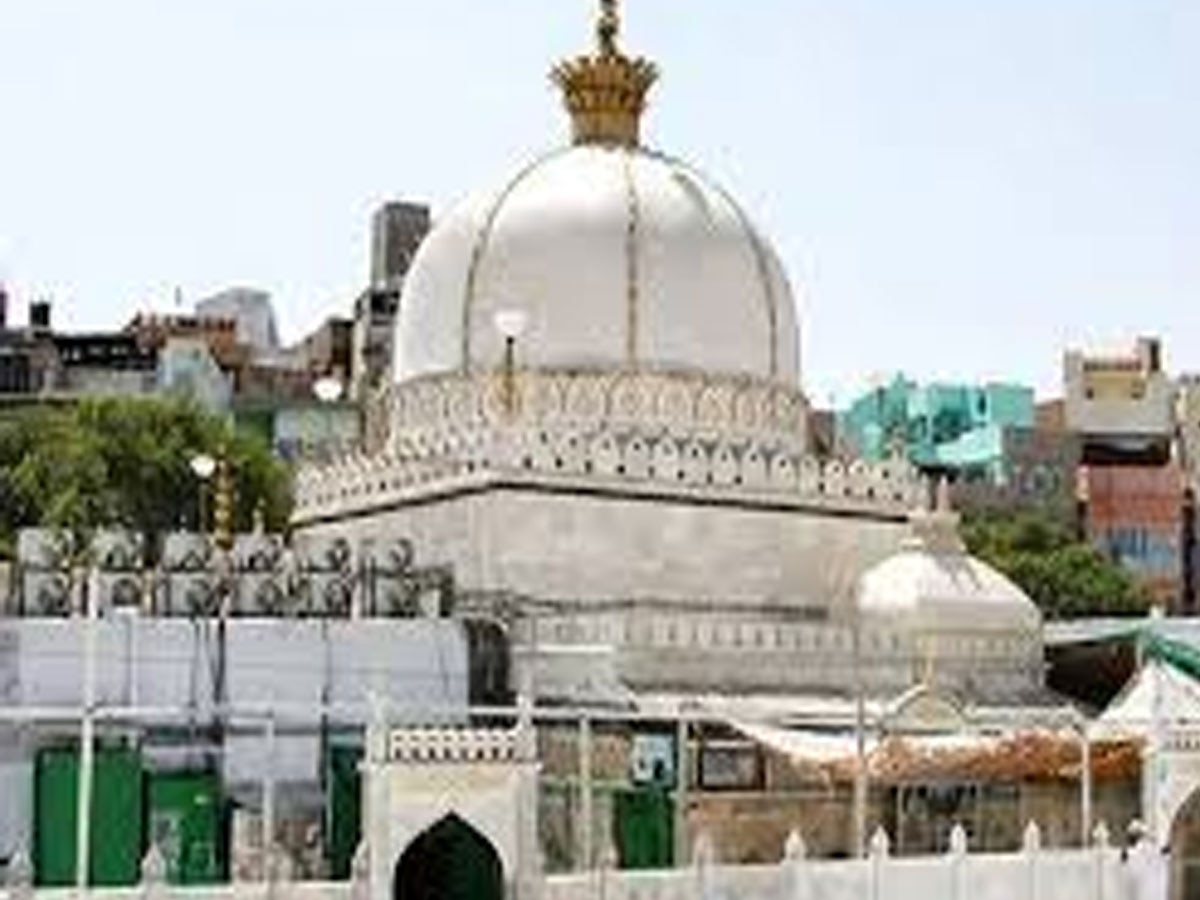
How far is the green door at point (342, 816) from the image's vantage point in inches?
829

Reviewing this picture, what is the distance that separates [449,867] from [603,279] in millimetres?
11226

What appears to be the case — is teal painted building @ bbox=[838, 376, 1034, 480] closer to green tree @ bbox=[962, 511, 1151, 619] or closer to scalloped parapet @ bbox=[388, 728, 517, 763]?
green tree @ bbox=[962, 511, 1151, 619]

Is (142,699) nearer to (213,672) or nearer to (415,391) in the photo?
(213,672)

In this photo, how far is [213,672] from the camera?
2297 cm

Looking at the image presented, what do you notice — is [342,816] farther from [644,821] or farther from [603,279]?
[603,279]

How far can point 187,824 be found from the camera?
20656mm

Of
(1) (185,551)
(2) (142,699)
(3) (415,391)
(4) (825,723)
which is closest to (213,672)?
(2) (142,699)

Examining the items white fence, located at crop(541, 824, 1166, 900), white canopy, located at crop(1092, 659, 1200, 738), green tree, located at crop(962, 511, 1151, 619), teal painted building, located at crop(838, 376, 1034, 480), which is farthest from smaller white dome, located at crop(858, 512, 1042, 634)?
teal painted building, located at crop(838, 376, 1034, 480)

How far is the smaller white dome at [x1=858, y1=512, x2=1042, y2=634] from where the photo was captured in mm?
27250

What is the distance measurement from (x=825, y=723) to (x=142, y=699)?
6346 millimetres

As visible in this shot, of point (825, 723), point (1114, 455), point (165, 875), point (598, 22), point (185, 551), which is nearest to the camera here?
point (165, 875)

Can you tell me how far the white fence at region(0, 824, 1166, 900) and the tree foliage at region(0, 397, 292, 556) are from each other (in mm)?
22510

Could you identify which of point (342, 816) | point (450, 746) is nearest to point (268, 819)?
point (450, 746)

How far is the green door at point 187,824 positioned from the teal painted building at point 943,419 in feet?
141
